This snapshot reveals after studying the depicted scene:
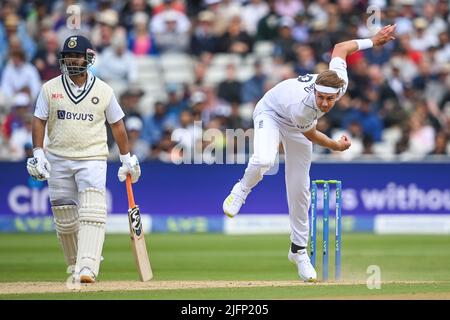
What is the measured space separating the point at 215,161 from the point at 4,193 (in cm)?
290

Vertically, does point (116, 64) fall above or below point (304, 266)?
above

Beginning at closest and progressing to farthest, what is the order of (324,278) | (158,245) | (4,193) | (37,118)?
1. (37,118)
2. (324,278)
3. (158,245)
4. (4,193)

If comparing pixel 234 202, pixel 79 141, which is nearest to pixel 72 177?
pixel 79 141

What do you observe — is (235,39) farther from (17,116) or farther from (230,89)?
(17,116)

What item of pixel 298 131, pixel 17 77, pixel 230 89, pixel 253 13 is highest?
pixel 253 13

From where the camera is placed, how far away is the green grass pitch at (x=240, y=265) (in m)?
8.17

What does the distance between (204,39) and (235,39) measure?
496mm

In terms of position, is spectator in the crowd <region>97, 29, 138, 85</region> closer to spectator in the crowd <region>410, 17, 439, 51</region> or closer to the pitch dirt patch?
spectator in the crowd <region>410, 17, 439, 51</region>

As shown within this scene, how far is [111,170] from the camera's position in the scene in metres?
15.0

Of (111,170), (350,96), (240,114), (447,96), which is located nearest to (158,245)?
(111,170)

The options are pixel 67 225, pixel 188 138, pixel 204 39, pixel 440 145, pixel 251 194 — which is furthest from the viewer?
pixel 204 39

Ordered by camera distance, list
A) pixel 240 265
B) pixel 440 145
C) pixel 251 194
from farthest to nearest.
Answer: pixel 440 145 → pixel 251 194 → pixel 240 265

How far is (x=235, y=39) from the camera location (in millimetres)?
17484

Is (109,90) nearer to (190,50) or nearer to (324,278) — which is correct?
(324,278)
